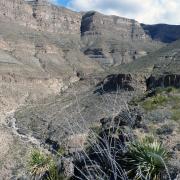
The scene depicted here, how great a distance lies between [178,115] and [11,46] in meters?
109

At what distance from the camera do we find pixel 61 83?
11444 cm

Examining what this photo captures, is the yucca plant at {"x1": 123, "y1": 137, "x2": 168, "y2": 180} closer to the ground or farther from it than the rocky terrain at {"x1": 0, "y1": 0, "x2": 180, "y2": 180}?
farther from it

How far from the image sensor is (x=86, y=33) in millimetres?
199625

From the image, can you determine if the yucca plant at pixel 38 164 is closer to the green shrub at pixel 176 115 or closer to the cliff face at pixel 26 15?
the green shrub at pixel 176 115

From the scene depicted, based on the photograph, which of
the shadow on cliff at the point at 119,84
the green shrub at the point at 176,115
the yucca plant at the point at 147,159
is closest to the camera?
the yucca plant at the point at 147,159

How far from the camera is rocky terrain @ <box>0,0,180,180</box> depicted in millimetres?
33791

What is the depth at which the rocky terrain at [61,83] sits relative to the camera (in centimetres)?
3379

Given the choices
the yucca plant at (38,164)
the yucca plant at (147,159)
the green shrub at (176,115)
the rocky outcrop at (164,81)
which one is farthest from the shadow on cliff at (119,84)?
the yucca plant at (147,159)

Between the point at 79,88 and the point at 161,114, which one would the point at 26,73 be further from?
the point at 161,114

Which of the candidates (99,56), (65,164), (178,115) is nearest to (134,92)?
(178,115)

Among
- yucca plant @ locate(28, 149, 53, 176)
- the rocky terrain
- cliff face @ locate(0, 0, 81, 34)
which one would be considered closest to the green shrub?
the rocky terrain

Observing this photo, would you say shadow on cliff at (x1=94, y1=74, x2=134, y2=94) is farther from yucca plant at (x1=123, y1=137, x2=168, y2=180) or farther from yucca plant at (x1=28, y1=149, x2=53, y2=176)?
yucca plant at (x1=123, y1=137, x2=168, y2=180)

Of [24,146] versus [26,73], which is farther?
[26,73]

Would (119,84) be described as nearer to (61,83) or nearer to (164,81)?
(164,81)
